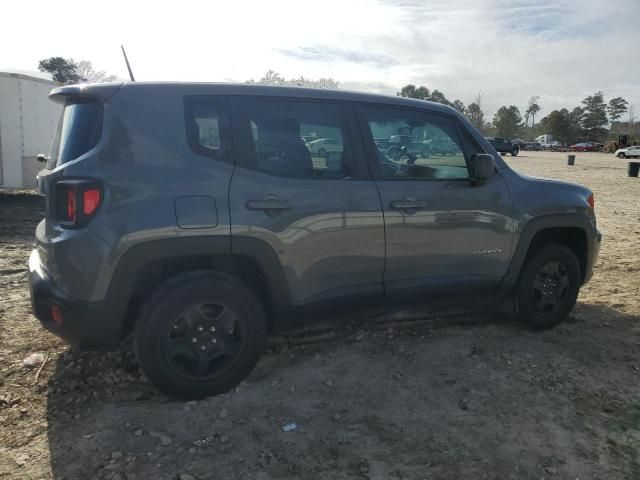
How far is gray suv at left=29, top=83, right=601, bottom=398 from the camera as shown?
268 centimetres

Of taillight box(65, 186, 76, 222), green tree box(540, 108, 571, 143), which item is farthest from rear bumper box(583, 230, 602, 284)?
green tree box(540, 108, 571, 143)

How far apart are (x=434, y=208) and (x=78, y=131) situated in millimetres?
2318

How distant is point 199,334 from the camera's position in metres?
2.93

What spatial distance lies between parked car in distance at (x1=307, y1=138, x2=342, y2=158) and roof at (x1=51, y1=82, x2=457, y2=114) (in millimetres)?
296

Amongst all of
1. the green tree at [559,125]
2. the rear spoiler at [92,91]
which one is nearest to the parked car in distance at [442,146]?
the rear spoiler at [92,91]

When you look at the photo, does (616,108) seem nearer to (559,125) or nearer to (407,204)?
(559,125)

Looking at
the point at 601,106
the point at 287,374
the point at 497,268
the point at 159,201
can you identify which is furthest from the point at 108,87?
the point at 601,106

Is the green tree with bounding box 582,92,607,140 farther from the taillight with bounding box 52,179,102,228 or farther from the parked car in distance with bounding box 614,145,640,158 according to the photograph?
the taillight with bounding box 52,179,102,228

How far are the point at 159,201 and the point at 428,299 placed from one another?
207cm

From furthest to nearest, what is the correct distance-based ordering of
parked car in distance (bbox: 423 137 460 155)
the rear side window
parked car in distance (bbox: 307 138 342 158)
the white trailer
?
the white trailer < parked car in distance (bbox: 423 137 460 155) < parked car in distance (bbox: 307 138 342 158) < the rear side window

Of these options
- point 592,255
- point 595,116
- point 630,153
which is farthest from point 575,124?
point 592,255

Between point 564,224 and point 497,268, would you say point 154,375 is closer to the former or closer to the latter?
point 497,268

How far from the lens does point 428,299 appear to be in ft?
12.2

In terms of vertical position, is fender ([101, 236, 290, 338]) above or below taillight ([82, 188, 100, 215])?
below
